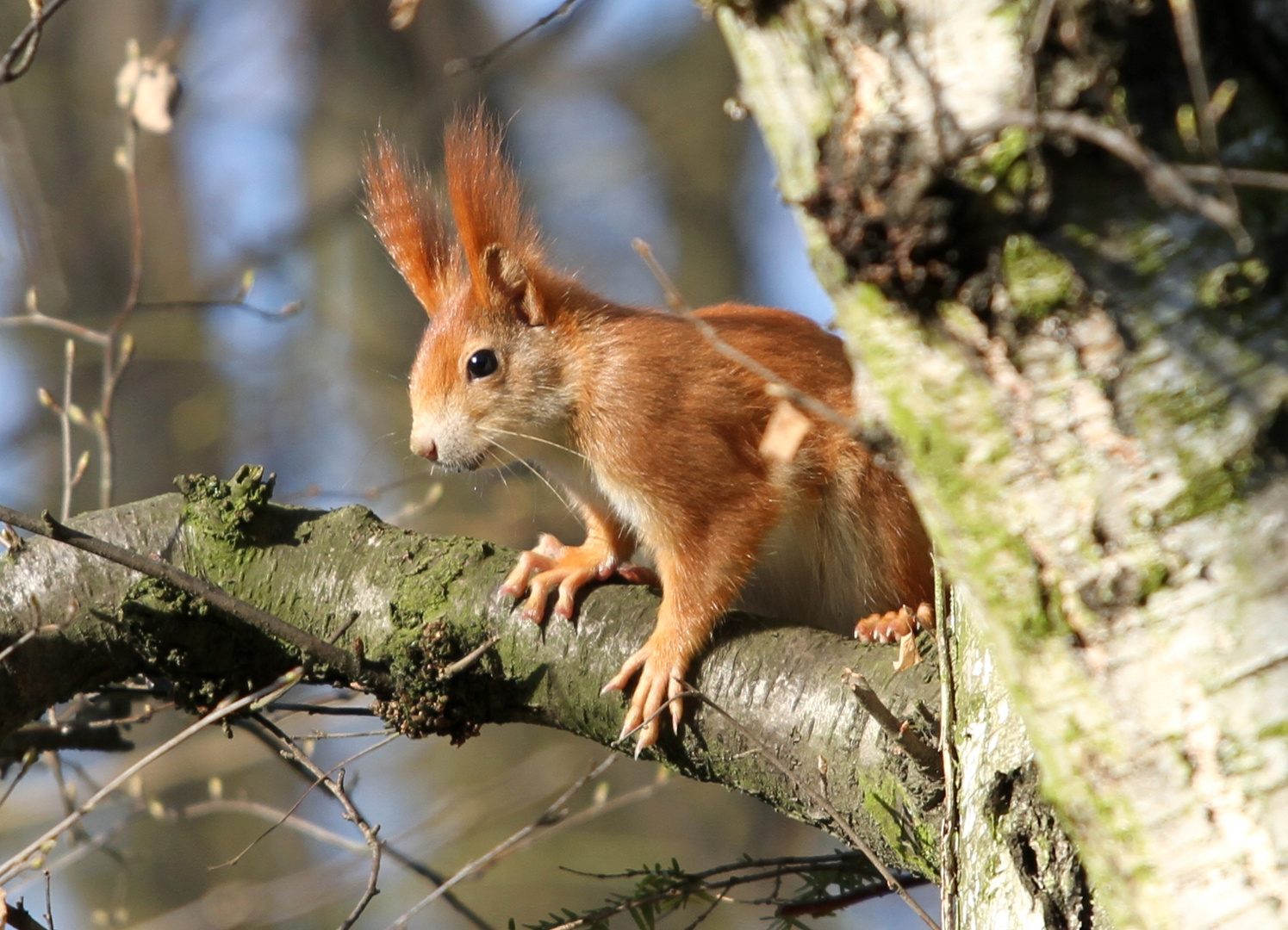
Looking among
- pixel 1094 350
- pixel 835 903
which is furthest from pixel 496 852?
pixel 1094 350

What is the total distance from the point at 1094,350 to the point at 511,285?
1862mm

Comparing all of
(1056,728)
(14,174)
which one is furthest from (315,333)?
(1056,728)

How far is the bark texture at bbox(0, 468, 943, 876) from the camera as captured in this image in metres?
1.90

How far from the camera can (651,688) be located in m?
2.02

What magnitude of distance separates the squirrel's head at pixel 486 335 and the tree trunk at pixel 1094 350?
1617 millimetres

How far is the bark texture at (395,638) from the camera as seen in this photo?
1900 mm

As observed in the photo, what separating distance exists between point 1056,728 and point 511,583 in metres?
1.25

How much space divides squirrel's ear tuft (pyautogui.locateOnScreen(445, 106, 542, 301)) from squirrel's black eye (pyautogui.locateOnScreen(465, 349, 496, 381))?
13cm

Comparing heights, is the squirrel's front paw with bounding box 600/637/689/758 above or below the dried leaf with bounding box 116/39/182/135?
below

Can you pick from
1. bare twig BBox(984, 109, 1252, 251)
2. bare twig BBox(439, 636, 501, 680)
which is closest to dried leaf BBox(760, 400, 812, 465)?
bare twig BBox(984, 109, 1252, 251)

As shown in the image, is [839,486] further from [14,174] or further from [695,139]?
[695,139]

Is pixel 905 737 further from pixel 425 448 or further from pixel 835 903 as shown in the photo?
pixel 425 448

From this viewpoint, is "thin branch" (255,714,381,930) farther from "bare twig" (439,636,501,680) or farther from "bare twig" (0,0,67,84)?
"bare twig" (0,0,67,84)

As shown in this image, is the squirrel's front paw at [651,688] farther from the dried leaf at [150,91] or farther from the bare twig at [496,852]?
the dried leaf at [150,91]
